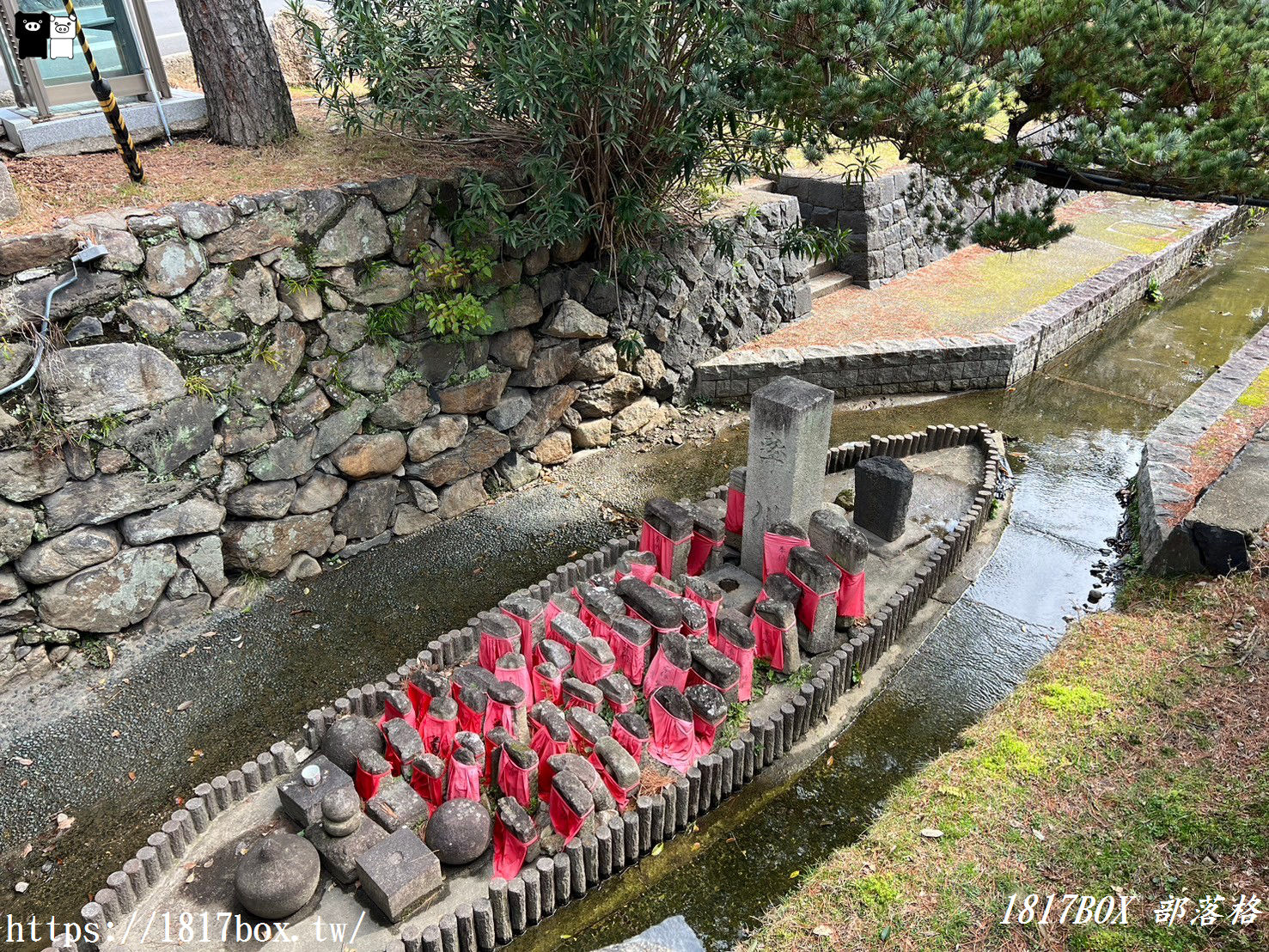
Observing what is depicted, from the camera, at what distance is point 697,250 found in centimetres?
905

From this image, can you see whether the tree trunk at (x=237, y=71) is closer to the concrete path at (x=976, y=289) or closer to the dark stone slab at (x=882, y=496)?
the concrete path at (x=976, y=289)

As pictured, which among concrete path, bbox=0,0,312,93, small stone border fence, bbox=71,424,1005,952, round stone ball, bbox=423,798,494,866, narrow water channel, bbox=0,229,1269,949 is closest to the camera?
small stone border fence, bbox=71,424,1005,952

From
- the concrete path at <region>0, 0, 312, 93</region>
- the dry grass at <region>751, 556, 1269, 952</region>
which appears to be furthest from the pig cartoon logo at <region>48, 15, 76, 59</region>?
the dry grass at <region>751, 556, 1269, 952</region>

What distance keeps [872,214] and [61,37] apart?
8.77 meters

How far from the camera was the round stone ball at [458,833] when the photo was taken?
3967 millimetres

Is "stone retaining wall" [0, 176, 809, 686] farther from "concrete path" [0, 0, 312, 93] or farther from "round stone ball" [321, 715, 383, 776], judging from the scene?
"concrete path" [0, 0, 312, 93]

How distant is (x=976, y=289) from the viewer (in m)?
11.6

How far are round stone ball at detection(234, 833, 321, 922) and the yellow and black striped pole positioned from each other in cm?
504

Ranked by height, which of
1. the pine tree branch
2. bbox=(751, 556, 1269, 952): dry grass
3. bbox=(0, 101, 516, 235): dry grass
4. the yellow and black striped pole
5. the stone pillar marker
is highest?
the yellow and black striped pole

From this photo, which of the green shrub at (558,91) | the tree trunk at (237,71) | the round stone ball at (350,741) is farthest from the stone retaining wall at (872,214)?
the round stone ball at (350,741)

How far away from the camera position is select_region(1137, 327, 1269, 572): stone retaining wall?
20.1 feet

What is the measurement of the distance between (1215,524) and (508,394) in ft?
18.0

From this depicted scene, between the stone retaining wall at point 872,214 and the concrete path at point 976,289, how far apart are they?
274 millimetres

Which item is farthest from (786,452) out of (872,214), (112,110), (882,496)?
(872,214)
